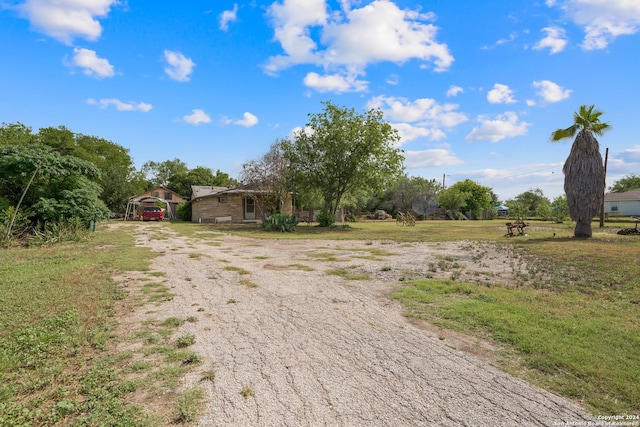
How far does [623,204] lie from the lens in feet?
135

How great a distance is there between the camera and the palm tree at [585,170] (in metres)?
14.2

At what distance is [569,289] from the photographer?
593 cm

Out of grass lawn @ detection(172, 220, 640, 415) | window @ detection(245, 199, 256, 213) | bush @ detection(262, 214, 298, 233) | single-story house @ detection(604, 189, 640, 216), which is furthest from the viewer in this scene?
single-story house @ detection(604, 189, 640, 216)

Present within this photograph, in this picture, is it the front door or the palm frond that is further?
the front door

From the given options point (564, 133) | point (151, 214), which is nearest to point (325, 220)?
point (564, 133)

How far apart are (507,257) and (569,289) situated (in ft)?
12.3

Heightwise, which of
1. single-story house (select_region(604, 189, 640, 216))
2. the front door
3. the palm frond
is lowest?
the front door

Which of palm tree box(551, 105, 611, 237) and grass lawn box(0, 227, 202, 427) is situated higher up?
palm tree box(551, 105, 611, 237)

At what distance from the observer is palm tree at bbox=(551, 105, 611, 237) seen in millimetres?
14156

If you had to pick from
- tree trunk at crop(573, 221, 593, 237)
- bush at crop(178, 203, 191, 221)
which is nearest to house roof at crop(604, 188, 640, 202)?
tree trunk at crop(573, 221, 593, 237)

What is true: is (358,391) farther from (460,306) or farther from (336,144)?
(336,144)

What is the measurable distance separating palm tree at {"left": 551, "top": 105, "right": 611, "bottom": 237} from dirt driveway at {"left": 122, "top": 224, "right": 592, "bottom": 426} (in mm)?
12339

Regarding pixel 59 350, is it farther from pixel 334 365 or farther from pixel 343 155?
pixel 343 155

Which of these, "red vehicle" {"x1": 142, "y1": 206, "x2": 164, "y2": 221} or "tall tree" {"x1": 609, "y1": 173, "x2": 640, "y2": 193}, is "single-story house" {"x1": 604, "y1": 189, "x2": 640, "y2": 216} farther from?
"red vehicle" {"x1": 142, "y1": 206, "x2": 164, "y2": 221}
